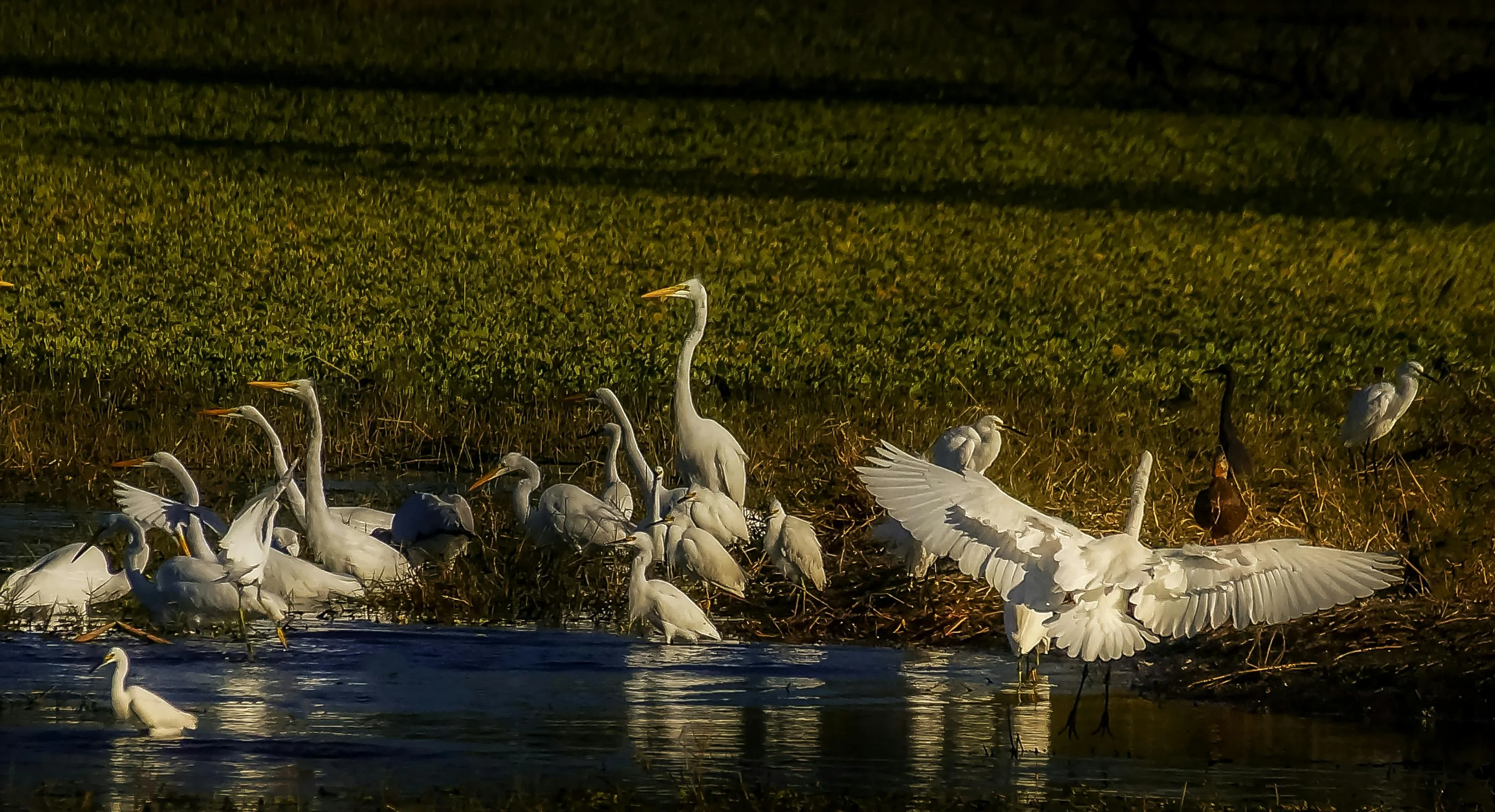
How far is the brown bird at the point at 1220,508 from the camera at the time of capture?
1020 centimetres

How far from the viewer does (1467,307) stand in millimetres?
20812

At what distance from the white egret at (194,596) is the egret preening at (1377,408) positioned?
5291mm

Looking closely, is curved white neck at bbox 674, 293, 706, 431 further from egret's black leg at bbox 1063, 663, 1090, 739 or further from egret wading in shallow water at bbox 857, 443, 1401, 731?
egret's black leg at bbox 1063, 663, 1090, 739

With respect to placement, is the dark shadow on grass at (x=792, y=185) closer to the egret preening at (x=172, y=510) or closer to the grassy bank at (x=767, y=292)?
the grassy bank at (x=767, y=292)

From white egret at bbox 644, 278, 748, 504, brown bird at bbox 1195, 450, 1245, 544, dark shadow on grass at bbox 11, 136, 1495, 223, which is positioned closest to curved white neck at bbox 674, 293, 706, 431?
white egret at bbox 644, 278, 748, 504

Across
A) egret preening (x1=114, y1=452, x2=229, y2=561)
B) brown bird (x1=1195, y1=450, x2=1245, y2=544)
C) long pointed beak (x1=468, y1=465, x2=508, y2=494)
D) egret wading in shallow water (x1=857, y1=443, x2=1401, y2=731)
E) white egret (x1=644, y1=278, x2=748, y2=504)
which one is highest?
white egret (x1=644, y1=278, x2=748, y2=504)

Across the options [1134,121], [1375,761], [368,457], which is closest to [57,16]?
[1134,121]

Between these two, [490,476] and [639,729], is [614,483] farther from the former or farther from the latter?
[639,729]

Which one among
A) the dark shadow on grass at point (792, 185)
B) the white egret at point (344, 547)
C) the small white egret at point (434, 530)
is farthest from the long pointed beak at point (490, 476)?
the dark shadow on grass at point (792, 185)

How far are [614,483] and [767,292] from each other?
8888mm

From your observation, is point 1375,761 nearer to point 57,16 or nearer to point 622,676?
point 622,676

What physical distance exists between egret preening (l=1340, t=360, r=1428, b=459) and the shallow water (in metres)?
3.52

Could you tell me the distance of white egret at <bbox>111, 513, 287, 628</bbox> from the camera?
9.56 metres

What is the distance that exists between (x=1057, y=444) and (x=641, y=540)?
295 centimetres
